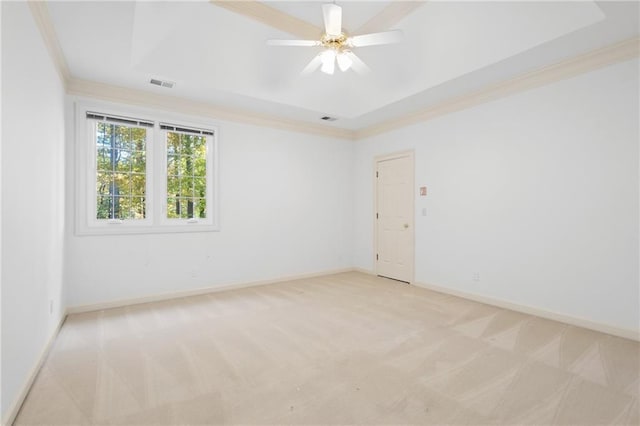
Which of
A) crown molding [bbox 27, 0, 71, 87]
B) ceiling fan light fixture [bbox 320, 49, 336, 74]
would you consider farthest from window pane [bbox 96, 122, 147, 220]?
ceiling fan light fixture [bbox 320, 49, 336, 74]

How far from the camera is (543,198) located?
3.52 metres

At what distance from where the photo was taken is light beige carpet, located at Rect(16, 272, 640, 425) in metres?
1.87

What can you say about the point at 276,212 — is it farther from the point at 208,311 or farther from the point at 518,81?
the point at 518,81

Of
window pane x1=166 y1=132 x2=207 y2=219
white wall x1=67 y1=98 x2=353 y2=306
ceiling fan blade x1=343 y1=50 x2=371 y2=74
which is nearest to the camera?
ceiling fan blade x1=343 y1=50 x2=371 y2=74

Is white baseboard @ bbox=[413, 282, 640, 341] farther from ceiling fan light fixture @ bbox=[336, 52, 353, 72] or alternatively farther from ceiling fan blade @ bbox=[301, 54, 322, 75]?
ceiling fan blade @ bbox=[301, 54, 322, 75]

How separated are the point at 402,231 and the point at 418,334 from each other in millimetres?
2414

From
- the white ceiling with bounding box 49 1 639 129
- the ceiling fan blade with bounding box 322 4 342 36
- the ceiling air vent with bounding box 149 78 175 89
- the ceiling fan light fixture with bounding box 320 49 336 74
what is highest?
the white ceiling with bounding box 49 1 639 129

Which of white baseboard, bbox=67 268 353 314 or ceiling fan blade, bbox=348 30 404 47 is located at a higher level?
ceiling fan blade, bbox=348 30 404 47

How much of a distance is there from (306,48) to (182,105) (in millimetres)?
1989

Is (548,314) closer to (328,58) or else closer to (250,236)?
(328,58)

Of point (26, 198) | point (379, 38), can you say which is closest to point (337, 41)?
point (379, 38)

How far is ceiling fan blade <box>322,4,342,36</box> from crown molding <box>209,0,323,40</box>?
0.59 meters

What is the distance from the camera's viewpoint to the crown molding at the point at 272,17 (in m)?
2.81

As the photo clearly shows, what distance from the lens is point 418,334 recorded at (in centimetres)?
303
